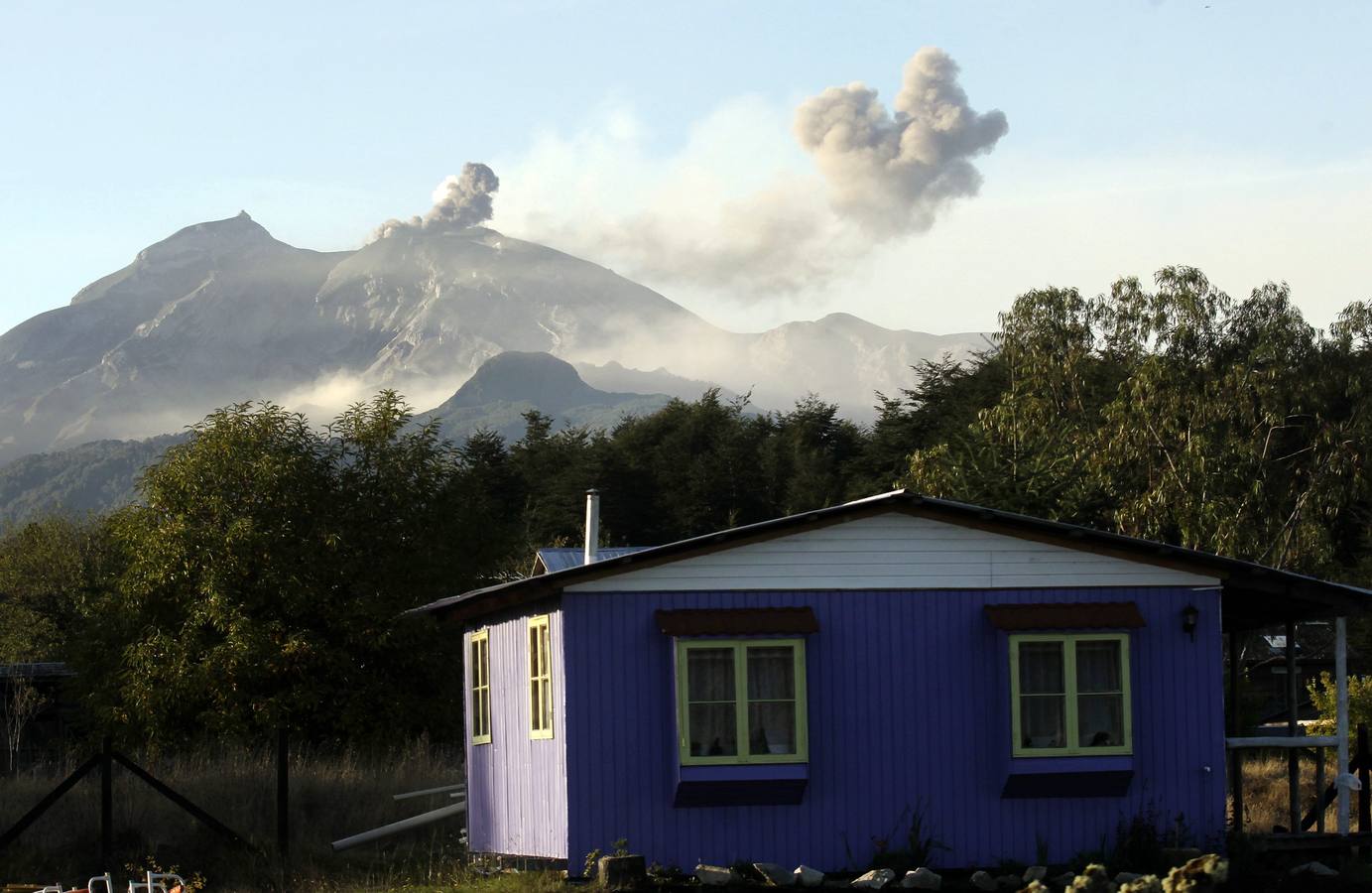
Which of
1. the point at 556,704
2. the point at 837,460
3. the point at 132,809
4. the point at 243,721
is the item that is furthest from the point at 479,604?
the point at 837,460

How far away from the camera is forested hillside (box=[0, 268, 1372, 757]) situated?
33.3 meters

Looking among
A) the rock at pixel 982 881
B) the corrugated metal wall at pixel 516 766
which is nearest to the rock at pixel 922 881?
the rock at pixel 982 881

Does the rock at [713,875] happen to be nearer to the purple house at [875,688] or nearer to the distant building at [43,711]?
the purple house at [875,688]

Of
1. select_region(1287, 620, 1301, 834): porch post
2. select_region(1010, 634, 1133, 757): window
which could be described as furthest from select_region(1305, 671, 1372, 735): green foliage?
select_region(1010, 634, 1133, 757): window

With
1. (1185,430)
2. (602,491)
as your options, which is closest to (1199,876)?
(1185,430)

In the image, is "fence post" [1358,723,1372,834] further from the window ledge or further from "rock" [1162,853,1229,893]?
"rock" [1162,853,1229,893]

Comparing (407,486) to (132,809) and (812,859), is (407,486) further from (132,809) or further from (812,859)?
(812,859)

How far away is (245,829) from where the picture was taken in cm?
2259

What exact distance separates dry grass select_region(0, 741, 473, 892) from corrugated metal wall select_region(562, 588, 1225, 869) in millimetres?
2159

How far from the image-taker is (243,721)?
108ft

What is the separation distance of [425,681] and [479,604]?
1592 cm

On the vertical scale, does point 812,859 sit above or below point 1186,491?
below

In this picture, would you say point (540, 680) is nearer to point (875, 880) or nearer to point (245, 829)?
point (875, 880)

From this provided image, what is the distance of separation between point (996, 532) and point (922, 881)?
3583mm
